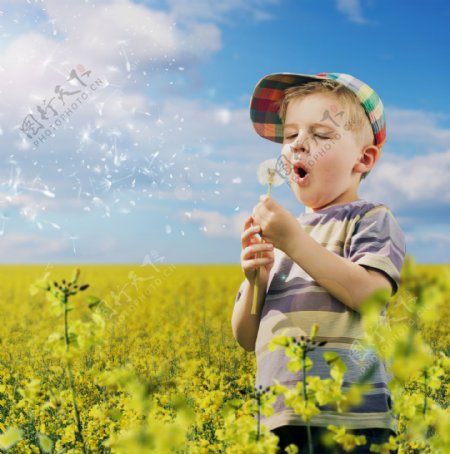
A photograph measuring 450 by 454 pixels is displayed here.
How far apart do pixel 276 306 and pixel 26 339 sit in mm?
5893

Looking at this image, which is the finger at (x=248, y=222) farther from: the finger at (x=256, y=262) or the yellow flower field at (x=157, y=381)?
the yellow flower field at (x=157, y=381)

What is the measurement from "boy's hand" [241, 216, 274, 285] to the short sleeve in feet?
0.98

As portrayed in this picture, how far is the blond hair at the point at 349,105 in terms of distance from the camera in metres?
2.63

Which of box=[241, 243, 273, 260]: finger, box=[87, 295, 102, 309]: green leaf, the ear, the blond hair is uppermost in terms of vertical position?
the blond hair

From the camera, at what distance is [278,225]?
221cm

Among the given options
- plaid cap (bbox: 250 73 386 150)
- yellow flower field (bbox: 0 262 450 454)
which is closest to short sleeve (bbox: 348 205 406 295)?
yellow flower field (bbox: 0 262 450 454)

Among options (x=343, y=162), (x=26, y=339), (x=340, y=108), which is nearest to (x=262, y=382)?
(x=343, y=162)

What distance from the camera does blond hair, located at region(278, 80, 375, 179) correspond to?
2.63 metres

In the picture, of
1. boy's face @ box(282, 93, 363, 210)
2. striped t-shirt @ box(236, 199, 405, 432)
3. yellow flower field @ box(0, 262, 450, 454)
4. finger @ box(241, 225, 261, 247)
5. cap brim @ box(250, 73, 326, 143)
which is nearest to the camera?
yellow flower field @ box(0, 262, 450, 454)

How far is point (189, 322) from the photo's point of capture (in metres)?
8.70

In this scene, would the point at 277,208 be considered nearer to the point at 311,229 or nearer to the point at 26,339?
the point at 311,229

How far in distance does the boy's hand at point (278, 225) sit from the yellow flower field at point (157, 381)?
1.38 feet

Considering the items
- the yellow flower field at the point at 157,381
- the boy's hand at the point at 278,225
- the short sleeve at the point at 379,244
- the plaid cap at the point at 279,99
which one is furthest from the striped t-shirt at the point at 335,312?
the plaid cap at the point at 279,99

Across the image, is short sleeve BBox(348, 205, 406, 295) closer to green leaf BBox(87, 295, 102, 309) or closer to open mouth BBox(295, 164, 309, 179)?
open mouth BBox(295, 164, 309, 179)
